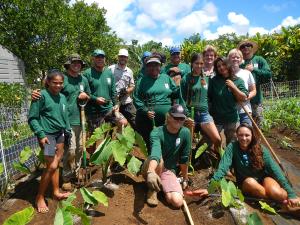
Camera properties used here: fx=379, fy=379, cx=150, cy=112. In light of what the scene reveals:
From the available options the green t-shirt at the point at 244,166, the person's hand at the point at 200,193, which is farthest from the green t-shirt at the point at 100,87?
the green t-shirt at the point at 244,166

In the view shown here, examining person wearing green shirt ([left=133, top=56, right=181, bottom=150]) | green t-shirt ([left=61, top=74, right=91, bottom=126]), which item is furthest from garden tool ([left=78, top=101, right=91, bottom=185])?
person wearing green shirt ([left=133, top=56, right=181, bottom=150])

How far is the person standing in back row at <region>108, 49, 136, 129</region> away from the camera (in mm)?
6172

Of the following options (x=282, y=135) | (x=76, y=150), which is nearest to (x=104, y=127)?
(x=76, y=150)

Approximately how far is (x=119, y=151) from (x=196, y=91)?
1454 mm

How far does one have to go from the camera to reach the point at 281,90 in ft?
42.7

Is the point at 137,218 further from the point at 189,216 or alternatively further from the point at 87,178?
the point at 87,178

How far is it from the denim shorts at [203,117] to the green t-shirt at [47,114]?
1.92 metres

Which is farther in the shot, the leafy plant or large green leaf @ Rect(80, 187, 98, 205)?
large green leaf @ Rect(80, 187, 98, 205)

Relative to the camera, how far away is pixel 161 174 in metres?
4.87

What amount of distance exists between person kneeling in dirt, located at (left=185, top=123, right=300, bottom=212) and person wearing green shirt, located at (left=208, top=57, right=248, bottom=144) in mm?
736

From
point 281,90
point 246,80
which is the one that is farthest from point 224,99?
point 281,90

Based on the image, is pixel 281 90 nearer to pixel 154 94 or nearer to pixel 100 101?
pixel 154 94

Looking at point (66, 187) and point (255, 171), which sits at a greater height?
point (255, 171)

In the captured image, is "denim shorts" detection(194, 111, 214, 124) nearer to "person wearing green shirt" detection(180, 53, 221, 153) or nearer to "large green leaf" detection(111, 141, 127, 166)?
"person wearing green shirt" detection(180, 53, 221, 153)
